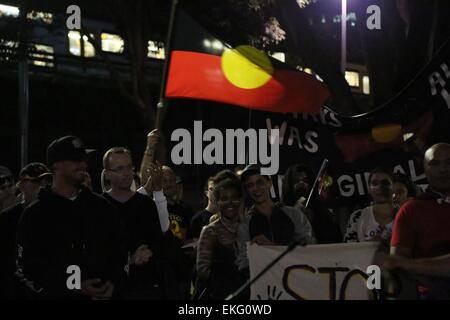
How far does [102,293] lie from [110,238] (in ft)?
1.14

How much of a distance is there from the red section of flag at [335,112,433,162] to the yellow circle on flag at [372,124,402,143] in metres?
0.04

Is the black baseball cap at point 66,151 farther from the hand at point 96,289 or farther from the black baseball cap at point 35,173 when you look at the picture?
the black baseball cap at point 35,173

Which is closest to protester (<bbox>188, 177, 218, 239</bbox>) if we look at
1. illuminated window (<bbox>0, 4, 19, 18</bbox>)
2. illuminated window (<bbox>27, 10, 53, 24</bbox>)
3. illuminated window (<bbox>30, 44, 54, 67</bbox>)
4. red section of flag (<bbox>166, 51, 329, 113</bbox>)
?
red section of flag (<bbox>166, 51, 329, 113</bbox>)

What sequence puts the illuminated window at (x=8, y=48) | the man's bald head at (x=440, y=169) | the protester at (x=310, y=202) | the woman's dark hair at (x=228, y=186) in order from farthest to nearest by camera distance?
the illuminated window at (x=8, y=48), the protester at (x=310, y=202), the woman's dark hair at (x=228, y=186), the man's bald head at (x=440, y=169)

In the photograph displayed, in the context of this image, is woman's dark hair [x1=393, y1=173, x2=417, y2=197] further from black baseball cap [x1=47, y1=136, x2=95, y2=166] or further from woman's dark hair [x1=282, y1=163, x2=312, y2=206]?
black baseball cap [x1=47, y1=136, x2=95, y2=166]

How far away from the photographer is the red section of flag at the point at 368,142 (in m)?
6.14

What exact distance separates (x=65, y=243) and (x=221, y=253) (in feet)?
4.47

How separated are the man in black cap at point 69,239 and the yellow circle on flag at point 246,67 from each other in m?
2.34

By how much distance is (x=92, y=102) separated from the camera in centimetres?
2422

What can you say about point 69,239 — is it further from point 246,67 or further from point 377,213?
point 246,67

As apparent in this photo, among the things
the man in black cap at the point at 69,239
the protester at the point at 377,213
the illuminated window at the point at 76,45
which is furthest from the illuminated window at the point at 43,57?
the man in black cap at the point at 69,239

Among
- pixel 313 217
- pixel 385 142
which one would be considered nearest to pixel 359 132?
pixel 385 142

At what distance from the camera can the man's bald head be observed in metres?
3.99

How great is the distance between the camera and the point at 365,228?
5.64 m
